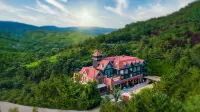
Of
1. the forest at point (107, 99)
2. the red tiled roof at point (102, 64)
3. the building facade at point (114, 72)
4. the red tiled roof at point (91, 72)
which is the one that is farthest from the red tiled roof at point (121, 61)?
the forest at point (107, 99)

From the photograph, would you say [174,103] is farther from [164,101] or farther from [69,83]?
[69,83]

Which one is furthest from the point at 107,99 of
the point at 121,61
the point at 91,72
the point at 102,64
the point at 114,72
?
the point at 121,61

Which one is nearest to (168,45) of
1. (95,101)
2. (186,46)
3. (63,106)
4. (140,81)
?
(186,46)

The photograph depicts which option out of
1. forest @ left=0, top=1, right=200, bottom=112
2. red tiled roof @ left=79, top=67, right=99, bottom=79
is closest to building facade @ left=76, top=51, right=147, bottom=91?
red tiled roof @ left=79, top=67, right=99, bottom=79

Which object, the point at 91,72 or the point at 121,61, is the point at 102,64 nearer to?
the point at 91,72

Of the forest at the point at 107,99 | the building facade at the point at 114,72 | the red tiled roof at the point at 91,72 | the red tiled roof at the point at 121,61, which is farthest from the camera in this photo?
the red tiled roof at the point at 121,61

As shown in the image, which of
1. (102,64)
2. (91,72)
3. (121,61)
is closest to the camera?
(91,72)

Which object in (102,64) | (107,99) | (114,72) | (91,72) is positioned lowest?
(114,72)

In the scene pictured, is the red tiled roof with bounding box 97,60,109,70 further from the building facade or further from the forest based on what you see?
the forest

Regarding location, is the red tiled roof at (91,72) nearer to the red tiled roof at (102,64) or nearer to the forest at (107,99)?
the red tiled roof at (102,64)
